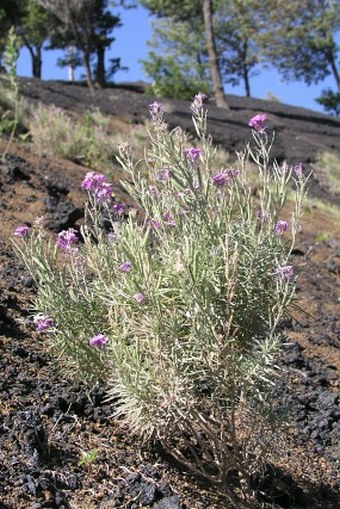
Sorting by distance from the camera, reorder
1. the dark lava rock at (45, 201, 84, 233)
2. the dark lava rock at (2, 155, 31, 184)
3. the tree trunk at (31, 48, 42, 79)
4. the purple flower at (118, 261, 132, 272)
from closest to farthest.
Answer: the purple flower at (118, 261, 132, 272)
the dark lava rock at (45, 201, 84, 233)
the dark lava rock at (2, 155, 31, 184)
the tree trunk at (31, 48, 42, 79)

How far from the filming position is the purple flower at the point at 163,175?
3.31m

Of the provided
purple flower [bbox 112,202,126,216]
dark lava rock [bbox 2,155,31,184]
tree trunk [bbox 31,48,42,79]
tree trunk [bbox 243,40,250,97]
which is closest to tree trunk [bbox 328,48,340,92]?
tree trunk [bbox 243,40,250,97]

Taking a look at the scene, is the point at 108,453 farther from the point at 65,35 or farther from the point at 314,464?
the point at 65,35

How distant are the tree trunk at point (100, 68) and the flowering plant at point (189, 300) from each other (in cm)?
2386

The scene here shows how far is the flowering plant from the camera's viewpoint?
118 inches

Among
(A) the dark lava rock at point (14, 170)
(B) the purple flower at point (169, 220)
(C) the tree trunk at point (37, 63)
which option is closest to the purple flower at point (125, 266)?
(B) the purple flower at point (169, 220)

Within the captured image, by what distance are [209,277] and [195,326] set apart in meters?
0.20

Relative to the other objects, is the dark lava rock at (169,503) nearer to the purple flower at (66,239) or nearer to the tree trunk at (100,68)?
the purple flower at (66,239)

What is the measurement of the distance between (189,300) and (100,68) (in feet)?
93.3

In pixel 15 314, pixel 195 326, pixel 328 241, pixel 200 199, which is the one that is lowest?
pixel 328 241

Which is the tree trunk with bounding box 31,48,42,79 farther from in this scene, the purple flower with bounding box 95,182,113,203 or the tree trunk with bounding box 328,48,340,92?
the purple flower with bounding box 95,182,113,203

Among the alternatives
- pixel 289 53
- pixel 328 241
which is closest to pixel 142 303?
pixel 328 241

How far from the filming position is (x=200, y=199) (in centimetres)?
308

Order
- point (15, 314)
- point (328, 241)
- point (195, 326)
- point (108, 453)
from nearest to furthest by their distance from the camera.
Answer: point (195, 326) < point (108, 453) < point (15, 314) < point (328, 241)
